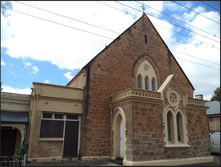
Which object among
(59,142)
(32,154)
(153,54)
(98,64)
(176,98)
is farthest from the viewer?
(153,54)

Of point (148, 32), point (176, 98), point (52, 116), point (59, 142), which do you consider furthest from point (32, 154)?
point (148, 32)

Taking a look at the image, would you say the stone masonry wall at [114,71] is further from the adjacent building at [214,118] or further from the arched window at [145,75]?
the adjacent building at [214,118]

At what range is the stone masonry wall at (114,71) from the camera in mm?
12922

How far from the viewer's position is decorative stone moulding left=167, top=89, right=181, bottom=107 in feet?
42.3

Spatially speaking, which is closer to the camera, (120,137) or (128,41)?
(120,137)

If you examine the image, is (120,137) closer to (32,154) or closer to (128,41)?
(32,154)

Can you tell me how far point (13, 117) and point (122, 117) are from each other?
6.81 meters

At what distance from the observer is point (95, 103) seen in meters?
13.3

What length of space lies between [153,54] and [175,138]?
8245 millimetres

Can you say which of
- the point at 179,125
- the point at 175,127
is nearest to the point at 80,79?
the point at 175,127

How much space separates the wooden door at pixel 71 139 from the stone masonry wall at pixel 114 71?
0.84 meters

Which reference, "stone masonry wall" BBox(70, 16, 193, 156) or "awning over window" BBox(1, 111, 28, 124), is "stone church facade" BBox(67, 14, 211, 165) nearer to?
"stone masonry wall" BBox(70, 16, 193, 156)

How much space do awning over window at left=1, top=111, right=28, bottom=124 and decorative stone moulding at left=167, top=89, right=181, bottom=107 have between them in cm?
963

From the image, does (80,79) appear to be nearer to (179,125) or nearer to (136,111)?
(136,111)
